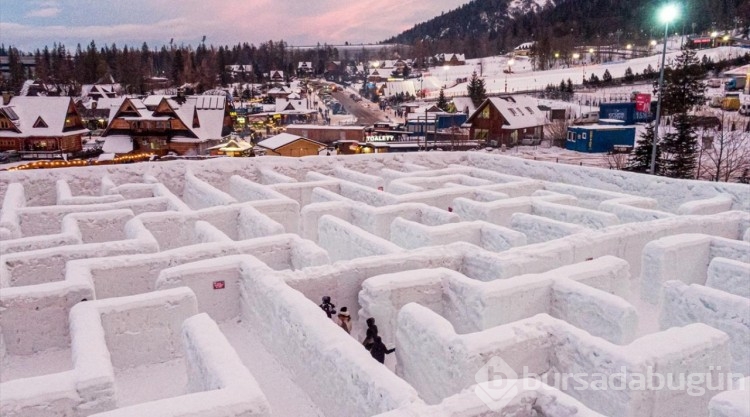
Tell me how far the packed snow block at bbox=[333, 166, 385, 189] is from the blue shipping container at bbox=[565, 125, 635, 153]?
2955 centimetres

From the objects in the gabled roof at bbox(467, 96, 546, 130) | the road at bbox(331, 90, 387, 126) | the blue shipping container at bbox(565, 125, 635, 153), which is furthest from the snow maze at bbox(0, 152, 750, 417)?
the road at bbox(331, 90, 387, 126)

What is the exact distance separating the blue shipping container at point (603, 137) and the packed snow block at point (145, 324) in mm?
40293

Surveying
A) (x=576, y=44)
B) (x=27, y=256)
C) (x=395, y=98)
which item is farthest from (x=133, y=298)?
(x=576, y=44)

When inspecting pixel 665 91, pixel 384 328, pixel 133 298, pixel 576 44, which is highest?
pixel 576 44

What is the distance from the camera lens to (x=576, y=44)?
14300 centimetres

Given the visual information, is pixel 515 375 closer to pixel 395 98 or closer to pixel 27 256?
pixel 27 256

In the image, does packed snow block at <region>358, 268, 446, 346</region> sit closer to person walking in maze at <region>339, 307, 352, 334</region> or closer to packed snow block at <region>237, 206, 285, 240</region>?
person walking in maze at <region>339, 307, 352, 334</region>

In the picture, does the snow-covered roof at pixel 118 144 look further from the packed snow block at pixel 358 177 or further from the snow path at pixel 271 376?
the snow path at pixel 271 376

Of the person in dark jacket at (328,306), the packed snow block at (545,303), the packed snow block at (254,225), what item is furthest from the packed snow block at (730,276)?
the packed snow block at (254,225)

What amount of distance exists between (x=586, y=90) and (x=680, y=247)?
79279mm

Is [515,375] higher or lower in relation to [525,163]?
lower

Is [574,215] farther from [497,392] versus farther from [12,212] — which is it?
[12,212]

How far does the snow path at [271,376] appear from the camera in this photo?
23.7 ft

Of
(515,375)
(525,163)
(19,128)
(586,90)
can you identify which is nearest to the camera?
(515,375)
